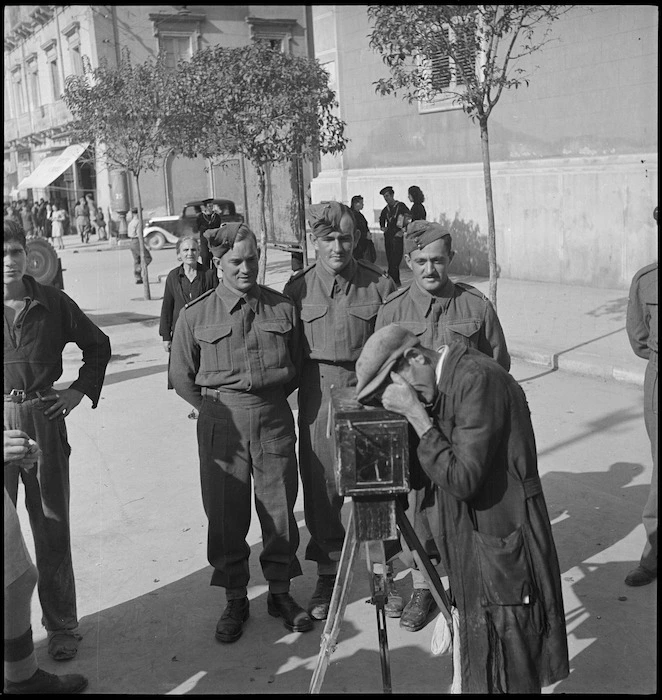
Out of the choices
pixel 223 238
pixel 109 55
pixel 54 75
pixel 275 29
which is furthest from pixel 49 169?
pixel 223 238

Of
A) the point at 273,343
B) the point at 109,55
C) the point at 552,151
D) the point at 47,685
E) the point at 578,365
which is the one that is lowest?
the point at 47,685

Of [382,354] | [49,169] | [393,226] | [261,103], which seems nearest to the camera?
[382,354]

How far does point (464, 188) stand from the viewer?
16312 mm

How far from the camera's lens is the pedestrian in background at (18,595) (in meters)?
3.32

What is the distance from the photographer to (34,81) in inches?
1465

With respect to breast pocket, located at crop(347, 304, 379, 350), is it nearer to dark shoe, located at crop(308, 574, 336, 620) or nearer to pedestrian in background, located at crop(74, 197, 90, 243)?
dark shoe, located at crop(308, 574, 336, 620)

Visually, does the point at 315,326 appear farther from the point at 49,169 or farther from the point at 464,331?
the point at 49,169

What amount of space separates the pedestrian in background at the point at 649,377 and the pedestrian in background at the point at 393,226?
985 cm

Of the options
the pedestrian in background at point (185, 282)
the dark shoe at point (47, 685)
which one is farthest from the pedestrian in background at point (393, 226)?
the dark shoe at point (47, 685)

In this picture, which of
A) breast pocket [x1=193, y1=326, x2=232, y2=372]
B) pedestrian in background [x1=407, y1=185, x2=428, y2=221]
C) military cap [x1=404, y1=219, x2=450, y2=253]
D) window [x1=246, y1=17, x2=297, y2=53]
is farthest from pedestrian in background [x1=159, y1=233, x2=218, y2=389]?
window [x1=246, y1=17, x2=297, y2=53]

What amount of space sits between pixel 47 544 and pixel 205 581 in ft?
3.55

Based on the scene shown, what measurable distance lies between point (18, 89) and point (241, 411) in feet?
129

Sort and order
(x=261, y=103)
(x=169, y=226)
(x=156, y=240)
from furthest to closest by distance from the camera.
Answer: (x=169, y=226) < (x=156, y=240) < (x=261, y=103)

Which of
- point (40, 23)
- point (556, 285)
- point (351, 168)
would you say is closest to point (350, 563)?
point (556, 285)
